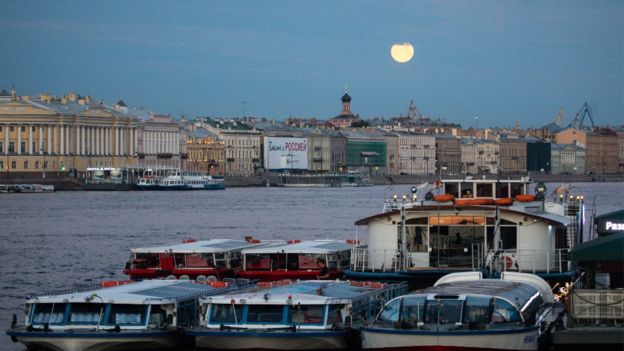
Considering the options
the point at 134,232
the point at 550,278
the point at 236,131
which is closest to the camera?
the point at 550,278

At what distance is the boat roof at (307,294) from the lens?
15273 mm

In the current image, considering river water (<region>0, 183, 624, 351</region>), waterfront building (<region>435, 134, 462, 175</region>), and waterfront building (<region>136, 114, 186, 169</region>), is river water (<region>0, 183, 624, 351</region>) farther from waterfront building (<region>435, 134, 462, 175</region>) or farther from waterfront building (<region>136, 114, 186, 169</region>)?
waterfront building (<region>435, 134, 462, 175</region>)

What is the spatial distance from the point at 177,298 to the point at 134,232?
2761cm

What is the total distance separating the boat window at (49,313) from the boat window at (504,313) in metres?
4.32

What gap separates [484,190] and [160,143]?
104738 mm

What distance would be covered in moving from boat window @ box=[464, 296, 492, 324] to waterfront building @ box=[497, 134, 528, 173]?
15508cm

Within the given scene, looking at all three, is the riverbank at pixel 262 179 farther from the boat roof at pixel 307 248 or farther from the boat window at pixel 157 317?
the boat window at pixel 157 317

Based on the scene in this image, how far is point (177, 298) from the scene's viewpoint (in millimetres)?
16062

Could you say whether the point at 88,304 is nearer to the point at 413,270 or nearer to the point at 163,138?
the point at 413,270

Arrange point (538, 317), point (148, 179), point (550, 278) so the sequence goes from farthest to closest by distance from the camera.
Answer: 1. point (148, 179)
2. point (550, 278)
3. point (538, 317)

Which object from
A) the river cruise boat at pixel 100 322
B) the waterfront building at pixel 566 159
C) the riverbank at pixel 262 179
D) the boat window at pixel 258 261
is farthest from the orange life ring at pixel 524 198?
the waterfront building at pixel 566 159

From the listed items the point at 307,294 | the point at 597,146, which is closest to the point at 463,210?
the point at 307,294

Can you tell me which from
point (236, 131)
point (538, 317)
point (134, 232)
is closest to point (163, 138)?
point (236, 131)

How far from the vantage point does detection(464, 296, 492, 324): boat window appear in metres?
14.2
